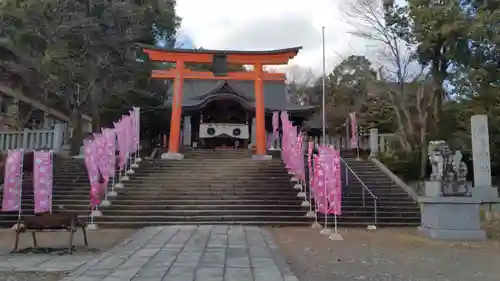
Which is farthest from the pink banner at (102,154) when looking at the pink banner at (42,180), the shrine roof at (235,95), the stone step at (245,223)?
the shrine roof at (235,95)

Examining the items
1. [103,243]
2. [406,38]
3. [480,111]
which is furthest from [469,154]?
[103,243]

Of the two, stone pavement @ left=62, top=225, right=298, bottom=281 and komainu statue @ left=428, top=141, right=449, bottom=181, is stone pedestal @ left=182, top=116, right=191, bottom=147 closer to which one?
komainu statue @ left=428, top=141, right=449, bottom=181

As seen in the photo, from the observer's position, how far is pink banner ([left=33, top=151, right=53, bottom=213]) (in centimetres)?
988

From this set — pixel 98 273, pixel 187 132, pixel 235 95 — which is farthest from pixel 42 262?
pixel 187 132

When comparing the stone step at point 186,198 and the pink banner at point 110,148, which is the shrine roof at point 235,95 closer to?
the pink banner at point 110,148

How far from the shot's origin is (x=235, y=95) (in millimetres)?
24531

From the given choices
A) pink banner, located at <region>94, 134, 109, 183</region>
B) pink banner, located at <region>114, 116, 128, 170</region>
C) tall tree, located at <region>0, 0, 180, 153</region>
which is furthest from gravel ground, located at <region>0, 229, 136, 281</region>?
tall tree, located at <region>0, 0, 180, 153</region>

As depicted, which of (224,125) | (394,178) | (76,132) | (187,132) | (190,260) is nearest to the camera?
(190,260)

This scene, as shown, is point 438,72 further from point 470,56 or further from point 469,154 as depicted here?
point 469,154

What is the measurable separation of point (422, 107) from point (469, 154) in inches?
139

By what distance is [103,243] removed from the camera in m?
8.55

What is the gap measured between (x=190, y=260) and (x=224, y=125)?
1939cm

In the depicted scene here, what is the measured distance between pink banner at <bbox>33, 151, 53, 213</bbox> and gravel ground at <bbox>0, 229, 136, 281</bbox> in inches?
28.3

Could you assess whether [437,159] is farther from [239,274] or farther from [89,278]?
[89,278]
